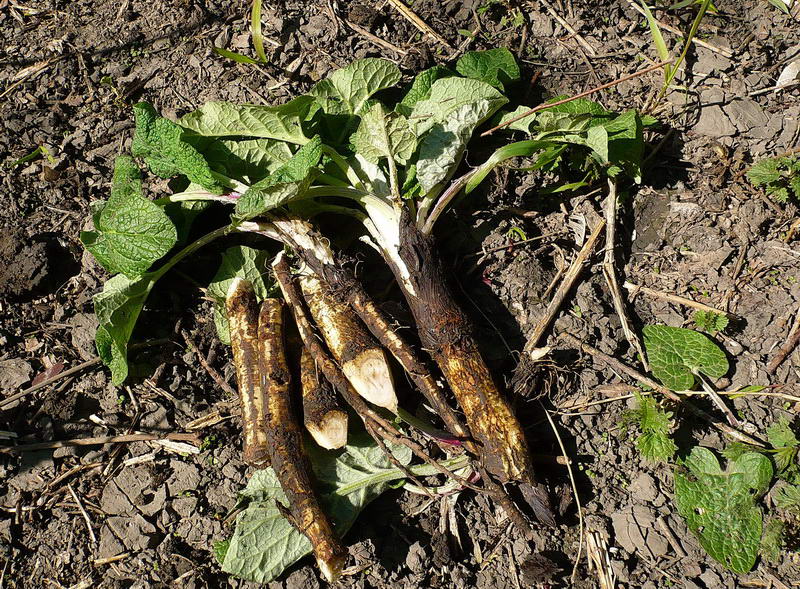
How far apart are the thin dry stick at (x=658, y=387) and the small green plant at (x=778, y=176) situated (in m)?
1.07

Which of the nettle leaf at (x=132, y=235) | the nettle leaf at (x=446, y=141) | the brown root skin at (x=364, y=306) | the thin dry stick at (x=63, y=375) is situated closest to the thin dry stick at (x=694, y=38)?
the nettle leaf at (x=446, y=141)

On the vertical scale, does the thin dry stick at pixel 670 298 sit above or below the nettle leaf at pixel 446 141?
below

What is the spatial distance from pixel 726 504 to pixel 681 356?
616 mm

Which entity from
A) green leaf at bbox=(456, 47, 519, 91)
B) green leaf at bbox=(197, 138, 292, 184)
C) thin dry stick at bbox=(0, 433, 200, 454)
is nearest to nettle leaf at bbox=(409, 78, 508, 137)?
green leaf at bbox=(456, 47, 519, 91)

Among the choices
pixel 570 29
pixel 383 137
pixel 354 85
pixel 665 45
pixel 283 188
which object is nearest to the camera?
pixel 283 188

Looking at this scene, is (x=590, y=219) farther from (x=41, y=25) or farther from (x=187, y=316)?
(x=41, y=25)

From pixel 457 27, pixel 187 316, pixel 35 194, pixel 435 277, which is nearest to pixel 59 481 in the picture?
pixel 187 316

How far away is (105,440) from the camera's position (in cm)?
282

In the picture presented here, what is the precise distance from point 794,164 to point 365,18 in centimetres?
229

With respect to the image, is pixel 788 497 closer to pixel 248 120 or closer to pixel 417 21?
pixel 248 120

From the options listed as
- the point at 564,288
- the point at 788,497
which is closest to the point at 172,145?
the point at 564,288

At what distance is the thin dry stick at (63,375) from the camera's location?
2.89m

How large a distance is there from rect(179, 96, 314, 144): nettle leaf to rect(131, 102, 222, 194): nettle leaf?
0.09 meters

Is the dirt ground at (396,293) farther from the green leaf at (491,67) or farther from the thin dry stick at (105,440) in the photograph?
the green leaf at (491,67)
